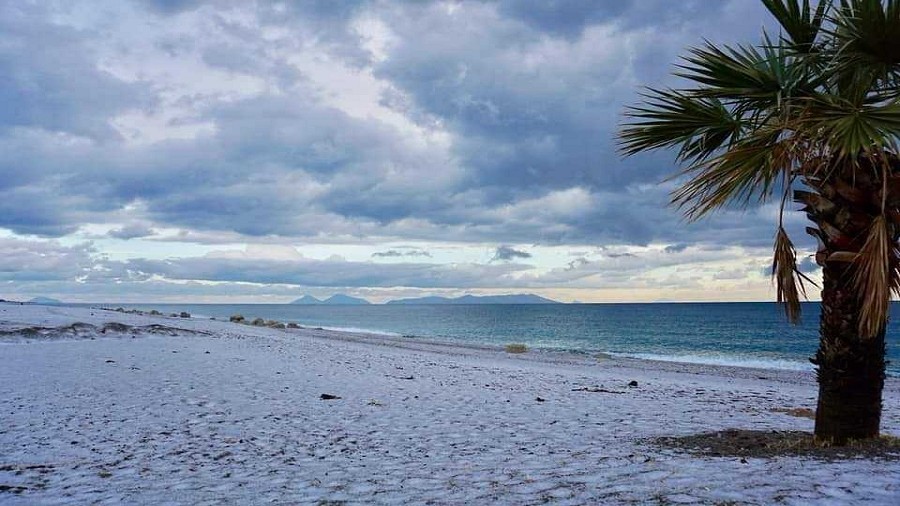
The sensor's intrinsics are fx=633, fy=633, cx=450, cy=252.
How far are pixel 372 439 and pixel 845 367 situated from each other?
5962 mm

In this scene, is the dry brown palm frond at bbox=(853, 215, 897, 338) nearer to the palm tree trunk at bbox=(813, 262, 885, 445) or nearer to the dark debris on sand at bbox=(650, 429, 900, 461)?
the palm tree trunk at bbox=(813, 262, 885, 445)

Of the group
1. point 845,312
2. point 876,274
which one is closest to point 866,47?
point 876,274

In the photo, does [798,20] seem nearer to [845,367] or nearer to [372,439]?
[845,367]

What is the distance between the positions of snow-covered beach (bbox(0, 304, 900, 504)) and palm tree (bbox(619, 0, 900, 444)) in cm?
121

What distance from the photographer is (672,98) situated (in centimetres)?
765

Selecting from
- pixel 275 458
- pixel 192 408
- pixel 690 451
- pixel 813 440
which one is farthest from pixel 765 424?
pixel 192 408

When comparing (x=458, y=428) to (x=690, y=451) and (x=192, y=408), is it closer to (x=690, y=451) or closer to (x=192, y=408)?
(x=690, y=451)

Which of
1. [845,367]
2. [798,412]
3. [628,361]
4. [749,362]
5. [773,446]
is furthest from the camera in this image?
[749,362]

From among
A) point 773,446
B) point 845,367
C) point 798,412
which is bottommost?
point 798,412

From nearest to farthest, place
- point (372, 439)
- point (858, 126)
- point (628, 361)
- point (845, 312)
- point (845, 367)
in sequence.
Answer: point (858, 126), point (845, 312), point (845, 367), point (372, 439), point (628, 361)

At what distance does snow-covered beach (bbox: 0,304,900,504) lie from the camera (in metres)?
5.88

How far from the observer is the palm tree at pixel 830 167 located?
6.28 m

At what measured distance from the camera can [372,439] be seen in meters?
8.91

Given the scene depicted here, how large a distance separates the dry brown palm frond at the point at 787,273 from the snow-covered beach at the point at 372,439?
5.97 ft
